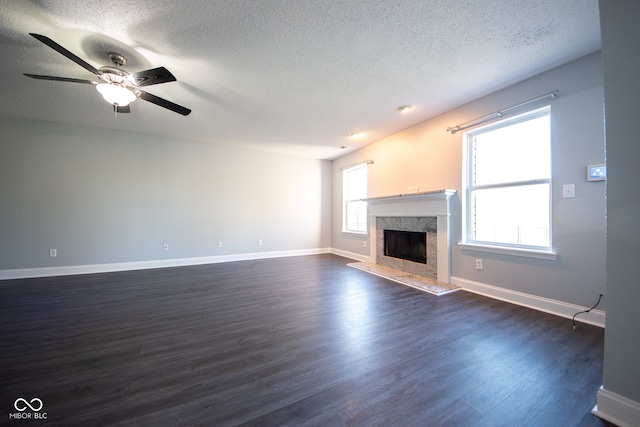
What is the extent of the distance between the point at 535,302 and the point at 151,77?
15.2 feet

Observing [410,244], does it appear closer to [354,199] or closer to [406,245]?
[406,245]

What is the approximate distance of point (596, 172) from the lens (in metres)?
2.16

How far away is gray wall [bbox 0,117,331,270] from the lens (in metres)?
3.74

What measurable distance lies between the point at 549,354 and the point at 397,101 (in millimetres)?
3113

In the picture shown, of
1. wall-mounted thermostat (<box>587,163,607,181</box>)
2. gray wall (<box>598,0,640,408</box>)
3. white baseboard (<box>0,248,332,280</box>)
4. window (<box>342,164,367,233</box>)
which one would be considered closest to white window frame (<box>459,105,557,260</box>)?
wall-mounted thermostat (<box>587,163,607,181</box>)

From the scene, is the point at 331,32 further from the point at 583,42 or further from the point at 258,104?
the point at 583,42

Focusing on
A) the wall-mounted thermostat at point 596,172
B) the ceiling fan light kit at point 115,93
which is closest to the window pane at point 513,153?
the wall-mounted thermostat at point 596,172

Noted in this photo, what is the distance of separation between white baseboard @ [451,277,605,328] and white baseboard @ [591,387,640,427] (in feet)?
4.82

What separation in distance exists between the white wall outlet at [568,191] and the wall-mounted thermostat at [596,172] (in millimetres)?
135

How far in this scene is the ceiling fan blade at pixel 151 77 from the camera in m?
1.99

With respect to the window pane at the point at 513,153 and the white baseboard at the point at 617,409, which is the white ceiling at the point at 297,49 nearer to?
the window pane at the point at 513,153

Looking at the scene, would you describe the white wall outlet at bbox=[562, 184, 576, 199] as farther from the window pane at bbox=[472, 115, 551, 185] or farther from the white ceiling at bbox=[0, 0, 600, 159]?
the white ceiling at bbox=[0, 0, 600, 159]

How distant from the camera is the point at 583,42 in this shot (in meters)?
2.09

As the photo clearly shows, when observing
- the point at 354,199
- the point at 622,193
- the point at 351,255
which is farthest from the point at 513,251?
the point at 354,199
